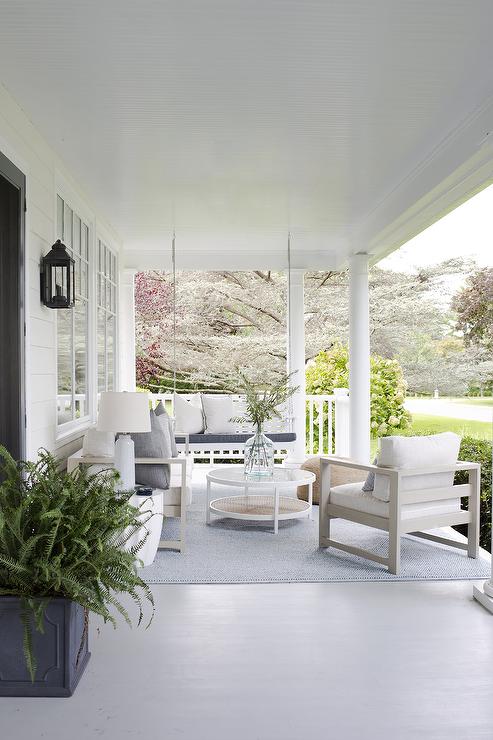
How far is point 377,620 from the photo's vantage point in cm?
338

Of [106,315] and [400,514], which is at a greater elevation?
[106,315]

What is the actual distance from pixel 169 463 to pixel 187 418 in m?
3.44

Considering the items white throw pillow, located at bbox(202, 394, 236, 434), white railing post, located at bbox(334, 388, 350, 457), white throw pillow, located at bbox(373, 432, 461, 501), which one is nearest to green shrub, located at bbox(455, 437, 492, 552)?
white throw pillow, located at bbox(373, 432, 461, 501)

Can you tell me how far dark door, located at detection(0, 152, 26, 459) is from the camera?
390cm

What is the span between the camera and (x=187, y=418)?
822cm

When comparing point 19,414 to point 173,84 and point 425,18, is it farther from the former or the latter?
point 425,18

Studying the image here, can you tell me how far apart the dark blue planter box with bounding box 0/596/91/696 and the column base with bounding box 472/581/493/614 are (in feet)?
6.90

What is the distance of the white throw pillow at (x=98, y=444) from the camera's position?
4.98 m

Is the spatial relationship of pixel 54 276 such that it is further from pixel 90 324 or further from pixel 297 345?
pixel 297 345

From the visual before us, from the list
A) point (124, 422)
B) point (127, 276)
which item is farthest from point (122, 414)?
point (127, 276)

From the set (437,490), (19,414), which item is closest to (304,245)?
→ (437,490)

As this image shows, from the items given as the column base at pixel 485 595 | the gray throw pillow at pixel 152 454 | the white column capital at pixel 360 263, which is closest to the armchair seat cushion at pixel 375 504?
the column base at pixel 485 595

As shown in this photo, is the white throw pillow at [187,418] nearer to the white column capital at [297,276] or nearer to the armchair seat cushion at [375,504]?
the white column capital at [297,276]

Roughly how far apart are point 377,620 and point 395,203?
144 inches
